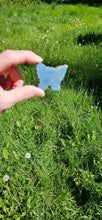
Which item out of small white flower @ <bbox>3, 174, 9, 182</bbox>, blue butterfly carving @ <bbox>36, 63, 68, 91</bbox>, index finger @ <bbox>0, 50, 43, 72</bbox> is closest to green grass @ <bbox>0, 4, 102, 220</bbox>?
small white flower @ <bbox>3, 174, 9, 182</bbox>

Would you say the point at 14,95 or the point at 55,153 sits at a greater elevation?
the point at 14,95

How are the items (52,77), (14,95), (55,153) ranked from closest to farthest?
1. (14,95)
2. (52,77)
3. (55,153)

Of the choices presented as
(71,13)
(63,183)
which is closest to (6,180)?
(63,183)

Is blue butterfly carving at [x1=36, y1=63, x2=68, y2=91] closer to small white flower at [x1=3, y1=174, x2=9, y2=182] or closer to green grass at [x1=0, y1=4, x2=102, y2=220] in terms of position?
Answer: green grass at [x1=0, y1=4, x2=102, y2=220]

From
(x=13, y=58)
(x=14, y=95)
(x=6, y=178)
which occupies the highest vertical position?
(x=13, y=58)

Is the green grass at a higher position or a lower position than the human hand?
lower

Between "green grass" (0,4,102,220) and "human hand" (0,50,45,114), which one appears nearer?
"human hand" (0,50,45,114)

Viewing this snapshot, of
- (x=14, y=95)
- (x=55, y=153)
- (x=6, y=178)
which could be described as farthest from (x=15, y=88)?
(x=55, y=153)

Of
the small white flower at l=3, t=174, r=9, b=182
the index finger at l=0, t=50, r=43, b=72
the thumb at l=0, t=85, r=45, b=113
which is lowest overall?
the small white flower at l=3, t=174, r=9, b=182

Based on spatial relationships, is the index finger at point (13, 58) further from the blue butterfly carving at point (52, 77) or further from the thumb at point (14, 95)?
the blue butterfly carving at point (52, 77)

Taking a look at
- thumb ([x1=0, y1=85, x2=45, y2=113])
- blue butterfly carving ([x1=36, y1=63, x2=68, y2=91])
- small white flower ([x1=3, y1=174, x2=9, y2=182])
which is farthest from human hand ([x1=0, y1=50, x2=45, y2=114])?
small white flower ([x1=3, y1=174, x2=9, y2=182])

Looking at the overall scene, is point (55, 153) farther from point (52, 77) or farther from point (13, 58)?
point (13, 58)

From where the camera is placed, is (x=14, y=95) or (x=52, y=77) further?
(x=52, y=77)

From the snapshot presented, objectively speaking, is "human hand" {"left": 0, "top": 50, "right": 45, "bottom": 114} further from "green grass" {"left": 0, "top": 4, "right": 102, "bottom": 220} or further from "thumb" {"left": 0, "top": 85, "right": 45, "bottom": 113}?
"green grass" {"left": 0, "top": 4, "right": 102, "bottom": 220}
